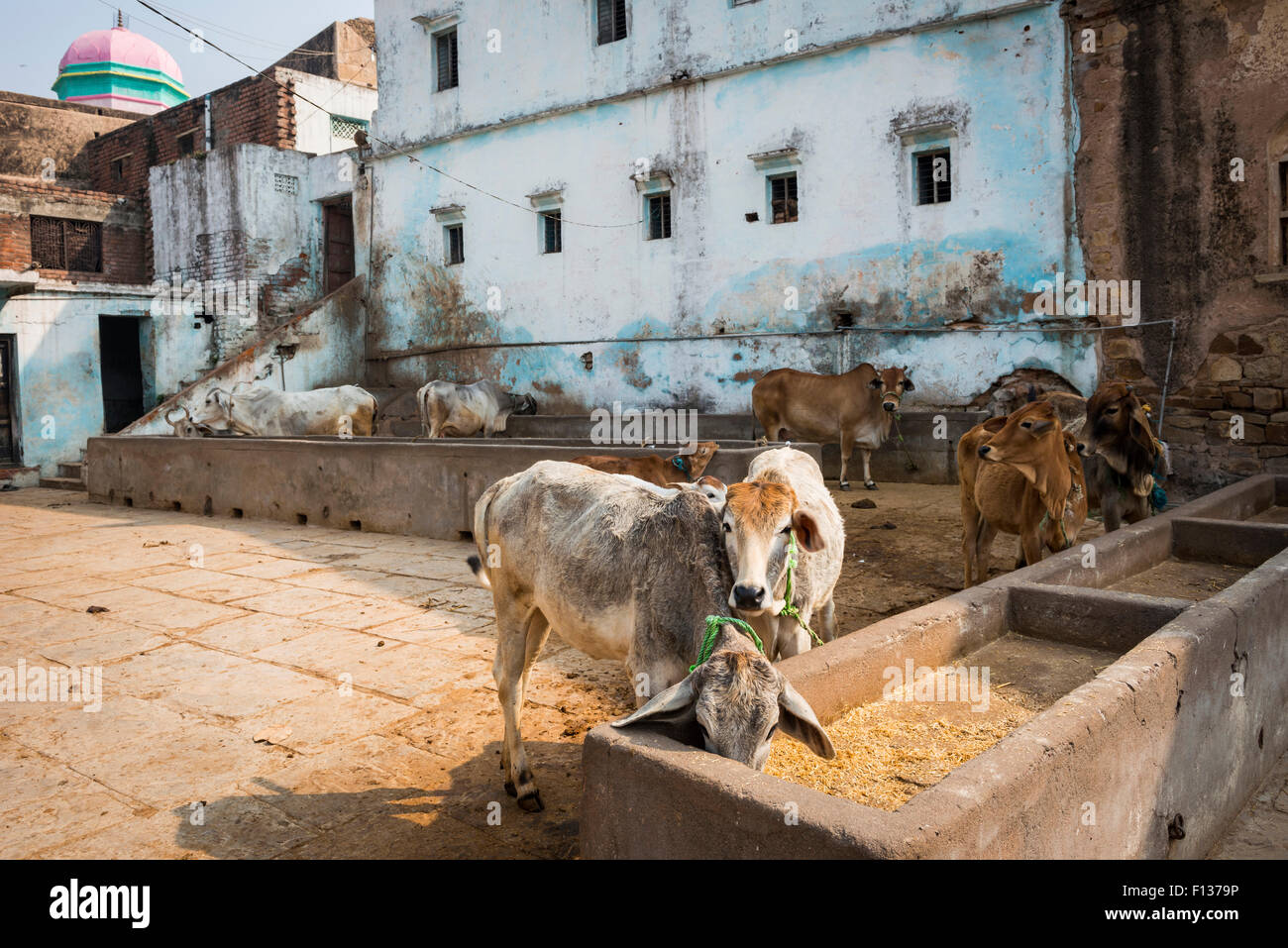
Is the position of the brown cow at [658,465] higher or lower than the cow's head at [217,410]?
lower

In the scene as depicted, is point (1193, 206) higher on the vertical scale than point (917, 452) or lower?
higher

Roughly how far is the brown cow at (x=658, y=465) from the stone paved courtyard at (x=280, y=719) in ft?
4.77

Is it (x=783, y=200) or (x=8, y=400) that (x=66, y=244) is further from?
(x=783, y=200)

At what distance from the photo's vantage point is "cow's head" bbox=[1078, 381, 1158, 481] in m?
6.93

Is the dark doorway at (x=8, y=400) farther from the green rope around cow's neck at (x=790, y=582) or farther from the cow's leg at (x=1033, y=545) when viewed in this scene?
the green rope around cow's neck at (x=790, y=582)

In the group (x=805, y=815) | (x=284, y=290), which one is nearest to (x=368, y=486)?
(x=805, y=815)

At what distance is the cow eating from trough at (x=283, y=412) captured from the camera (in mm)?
15352

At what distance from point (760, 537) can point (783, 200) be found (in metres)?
13.0

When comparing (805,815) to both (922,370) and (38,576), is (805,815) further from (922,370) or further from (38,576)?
(922,370)

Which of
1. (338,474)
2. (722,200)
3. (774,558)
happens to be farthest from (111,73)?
(774,558)

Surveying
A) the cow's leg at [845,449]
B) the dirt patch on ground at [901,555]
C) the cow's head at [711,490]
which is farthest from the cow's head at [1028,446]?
the cow's leg at [845,449]

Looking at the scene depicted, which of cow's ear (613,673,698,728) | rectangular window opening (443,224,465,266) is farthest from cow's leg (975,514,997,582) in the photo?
rectangular window opening (443,224,465,266)

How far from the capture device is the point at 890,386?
12.2 m

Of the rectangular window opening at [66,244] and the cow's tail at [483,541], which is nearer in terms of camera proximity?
the cow's tail at [483,541]
